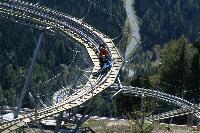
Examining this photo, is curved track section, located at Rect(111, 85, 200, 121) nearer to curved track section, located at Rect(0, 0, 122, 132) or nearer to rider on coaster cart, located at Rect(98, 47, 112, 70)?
curved track section, located at Rect(0, 0, 122, 132)

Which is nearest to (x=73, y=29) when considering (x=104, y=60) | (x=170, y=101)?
(x=104, y=60)

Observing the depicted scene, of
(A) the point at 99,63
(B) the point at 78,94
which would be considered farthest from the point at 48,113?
(A) the point at 99,63

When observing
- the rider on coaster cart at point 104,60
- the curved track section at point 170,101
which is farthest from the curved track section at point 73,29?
the curved track section at point 170,101

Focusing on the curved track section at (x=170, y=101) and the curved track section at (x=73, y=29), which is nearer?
the curved track section at (x=73, y=29)

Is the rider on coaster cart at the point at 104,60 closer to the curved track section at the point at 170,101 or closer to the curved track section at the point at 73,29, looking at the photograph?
the curved track section at the point at 73,29

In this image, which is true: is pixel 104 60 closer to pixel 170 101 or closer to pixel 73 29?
pixel 73 29

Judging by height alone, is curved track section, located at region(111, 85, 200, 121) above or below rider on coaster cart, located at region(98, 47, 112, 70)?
below

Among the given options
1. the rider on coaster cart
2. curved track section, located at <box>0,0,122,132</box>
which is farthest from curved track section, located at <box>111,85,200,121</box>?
the rider on coaster cart

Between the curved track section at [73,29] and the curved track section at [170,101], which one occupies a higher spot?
the curved track section at [73,29]

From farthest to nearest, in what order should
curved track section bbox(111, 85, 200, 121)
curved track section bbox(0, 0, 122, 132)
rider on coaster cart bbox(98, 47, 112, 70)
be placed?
curved track section bbox(111, 85, 200, 121) < rider on coaster cart bbox(98, 47, 112, 70) < curved track section bbox(0, 0, 122, 132)

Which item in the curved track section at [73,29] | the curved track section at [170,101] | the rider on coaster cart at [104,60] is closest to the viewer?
the curved track section at [73,29]

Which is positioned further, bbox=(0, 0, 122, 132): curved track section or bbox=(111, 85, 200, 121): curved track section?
bbox=(111, 85, 200, 121): curved track section
